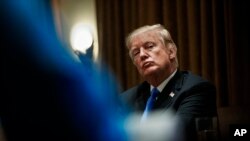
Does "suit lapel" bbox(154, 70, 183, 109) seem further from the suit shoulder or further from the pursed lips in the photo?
the pursed lips

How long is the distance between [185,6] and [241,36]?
1.59 ft

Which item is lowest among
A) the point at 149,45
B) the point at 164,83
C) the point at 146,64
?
the point at 164,83

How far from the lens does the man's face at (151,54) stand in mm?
2166

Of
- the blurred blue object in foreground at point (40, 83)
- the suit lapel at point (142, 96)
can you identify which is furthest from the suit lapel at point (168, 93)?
the blurred blue object in foreground at point (40, 83)

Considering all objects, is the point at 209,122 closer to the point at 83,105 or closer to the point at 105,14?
the point at 83,105

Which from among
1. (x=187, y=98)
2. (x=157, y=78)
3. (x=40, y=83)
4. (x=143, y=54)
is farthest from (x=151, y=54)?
(x=40, y=83)

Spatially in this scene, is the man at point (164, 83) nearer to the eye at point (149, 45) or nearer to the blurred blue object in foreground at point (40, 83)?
the eye at point (149, 45)

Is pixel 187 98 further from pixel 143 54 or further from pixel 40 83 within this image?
pixel 40 83

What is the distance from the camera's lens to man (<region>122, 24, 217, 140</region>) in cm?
187

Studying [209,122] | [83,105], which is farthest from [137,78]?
[83,105]

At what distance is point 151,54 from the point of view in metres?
2.20

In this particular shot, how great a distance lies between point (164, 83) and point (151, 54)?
0.19 meters

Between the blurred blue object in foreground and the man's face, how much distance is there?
5.08 ft

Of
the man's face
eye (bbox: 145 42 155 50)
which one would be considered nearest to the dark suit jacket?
the man's face
